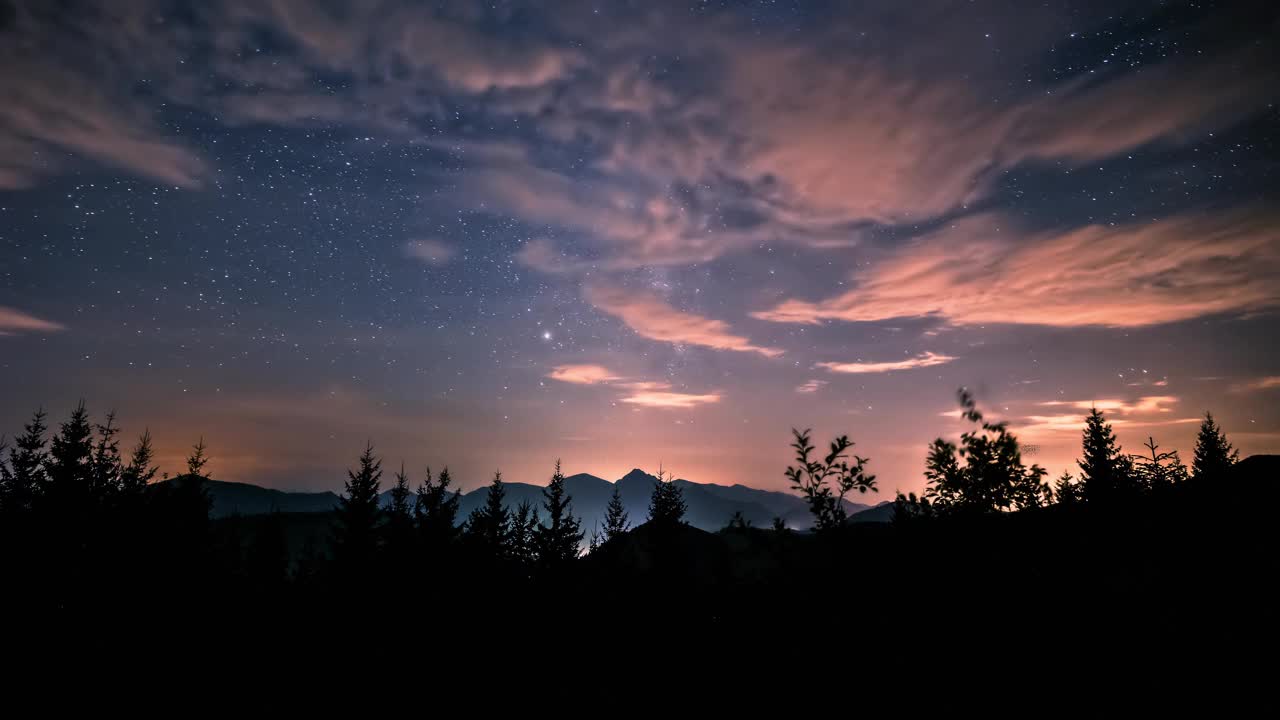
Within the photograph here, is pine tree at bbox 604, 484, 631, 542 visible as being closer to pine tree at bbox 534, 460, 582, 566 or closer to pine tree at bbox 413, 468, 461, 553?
pine tree at bbox 534, 460, 582, 566

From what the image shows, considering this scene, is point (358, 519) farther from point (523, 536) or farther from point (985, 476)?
point (985, 476)

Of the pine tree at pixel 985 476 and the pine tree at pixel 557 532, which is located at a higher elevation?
the pine tree at pixel 985 476

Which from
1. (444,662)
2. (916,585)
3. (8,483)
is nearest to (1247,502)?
(916,585)

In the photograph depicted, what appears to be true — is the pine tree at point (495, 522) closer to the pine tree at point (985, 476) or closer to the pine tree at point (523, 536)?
the pine tree at point (523, 536)

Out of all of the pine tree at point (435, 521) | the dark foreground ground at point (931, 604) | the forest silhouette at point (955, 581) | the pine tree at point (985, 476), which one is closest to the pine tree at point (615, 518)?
the pine tree at point (435, 521)

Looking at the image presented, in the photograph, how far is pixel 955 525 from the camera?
21.1 feet

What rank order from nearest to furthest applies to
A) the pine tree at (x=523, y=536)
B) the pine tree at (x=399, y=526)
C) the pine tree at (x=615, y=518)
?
1. the pine tree at (x=399, y=526)
2. the pine tree at (x=523, y=536)
3. the pine tree at (x=615, y=518)

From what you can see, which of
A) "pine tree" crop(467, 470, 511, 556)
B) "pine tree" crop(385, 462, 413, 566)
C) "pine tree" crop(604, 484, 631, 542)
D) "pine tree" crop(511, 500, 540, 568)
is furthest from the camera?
"pine tree" crop(604, 484, 631, 542)

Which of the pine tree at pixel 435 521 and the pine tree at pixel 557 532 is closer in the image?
the pine tree at pixel 435 521

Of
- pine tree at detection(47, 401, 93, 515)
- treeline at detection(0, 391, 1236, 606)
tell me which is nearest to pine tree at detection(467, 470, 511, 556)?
treeline at detection(0, 391, 1236, 606)

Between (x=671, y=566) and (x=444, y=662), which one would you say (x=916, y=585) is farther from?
(x=444, y=662)

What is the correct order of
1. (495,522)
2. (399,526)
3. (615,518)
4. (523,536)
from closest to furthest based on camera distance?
(399,526)
(495,522)
(615,518)
(523,536)

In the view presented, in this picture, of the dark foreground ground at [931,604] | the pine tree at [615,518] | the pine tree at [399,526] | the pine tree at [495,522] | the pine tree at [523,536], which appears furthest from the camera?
the pine tree at [615,518]

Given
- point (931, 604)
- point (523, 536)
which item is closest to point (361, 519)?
point (523, 536)
